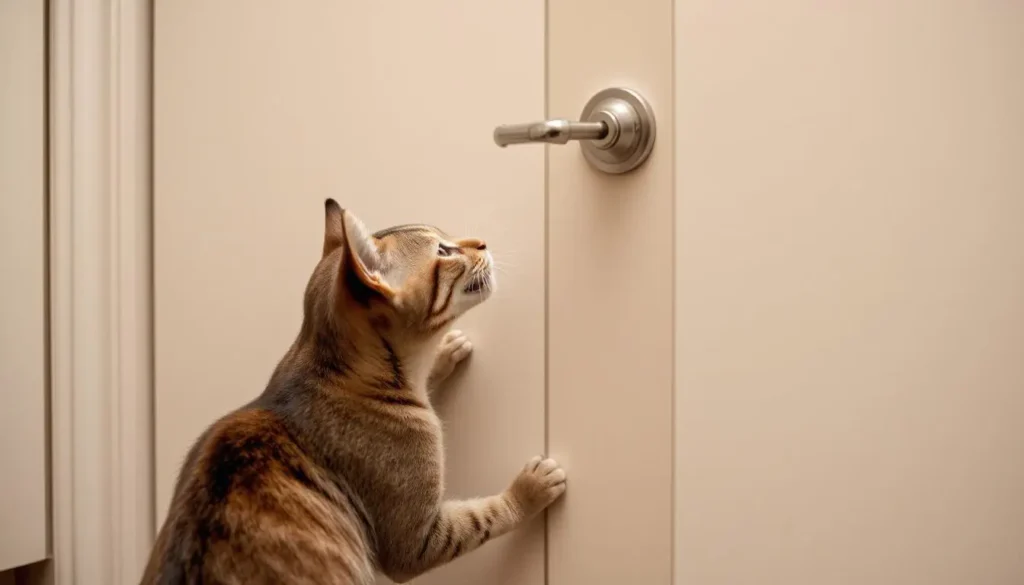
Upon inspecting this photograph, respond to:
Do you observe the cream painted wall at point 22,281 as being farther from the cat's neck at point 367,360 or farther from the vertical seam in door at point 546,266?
the vertical seam in door at point 546,266

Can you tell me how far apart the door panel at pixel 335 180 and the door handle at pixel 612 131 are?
7 centimetres

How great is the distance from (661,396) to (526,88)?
0.96 feet

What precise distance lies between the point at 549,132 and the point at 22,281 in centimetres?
83

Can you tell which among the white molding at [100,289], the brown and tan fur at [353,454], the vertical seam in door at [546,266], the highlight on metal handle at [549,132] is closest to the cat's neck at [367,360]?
the brown and tan fur at [353,454]

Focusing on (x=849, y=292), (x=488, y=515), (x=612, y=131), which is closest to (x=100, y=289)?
(x=488, y=515)

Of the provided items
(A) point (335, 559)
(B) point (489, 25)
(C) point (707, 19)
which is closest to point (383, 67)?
(B) point (489, 25)

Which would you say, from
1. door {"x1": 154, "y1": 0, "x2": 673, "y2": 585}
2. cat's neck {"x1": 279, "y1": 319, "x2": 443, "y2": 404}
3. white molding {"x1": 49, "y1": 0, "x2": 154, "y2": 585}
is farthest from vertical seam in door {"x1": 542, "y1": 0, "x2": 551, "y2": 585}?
white molding {"x1": 49, "y1": 0, "x2": 154, "y2": 585}

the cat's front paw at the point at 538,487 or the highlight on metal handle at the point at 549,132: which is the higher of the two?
the highlight on metal handle at the point at 549,132

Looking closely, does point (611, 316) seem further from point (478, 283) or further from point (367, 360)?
point (367, 360)

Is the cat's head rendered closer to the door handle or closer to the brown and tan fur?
the brown and tan fur

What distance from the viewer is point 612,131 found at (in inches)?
25.6

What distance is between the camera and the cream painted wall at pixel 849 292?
0.50m

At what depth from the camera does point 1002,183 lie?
0.49m

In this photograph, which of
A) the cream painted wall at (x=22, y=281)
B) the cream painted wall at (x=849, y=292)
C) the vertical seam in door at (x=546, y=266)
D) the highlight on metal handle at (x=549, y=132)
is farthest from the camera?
the cream painted wall at (x=22, y=281)
